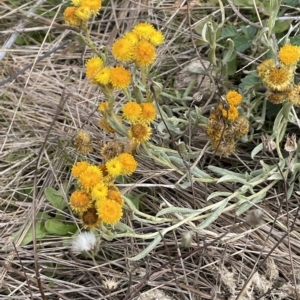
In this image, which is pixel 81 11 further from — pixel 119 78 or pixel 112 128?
pixel 112 128

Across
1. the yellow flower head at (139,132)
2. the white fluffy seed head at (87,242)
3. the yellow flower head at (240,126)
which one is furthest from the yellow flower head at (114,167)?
the yellow flower head at (240,126)

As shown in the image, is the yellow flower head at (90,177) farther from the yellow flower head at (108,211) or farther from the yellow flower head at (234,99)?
the yellow flower head at (234,99)

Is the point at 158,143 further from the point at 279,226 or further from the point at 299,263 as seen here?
the point at 299,263

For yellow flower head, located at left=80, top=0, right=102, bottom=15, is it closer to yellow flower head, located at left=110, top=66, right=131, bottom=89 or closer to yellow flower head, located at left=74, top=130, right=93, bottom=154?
yellow flower head, located at left=110, top=66, right=131, bottom=89

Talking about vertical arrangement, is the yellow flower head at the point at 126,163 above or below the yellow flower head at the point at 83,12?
below

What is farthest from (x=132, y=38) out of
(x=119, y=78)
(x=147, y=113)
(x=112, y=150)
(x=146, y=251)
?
(x=146, y=251)

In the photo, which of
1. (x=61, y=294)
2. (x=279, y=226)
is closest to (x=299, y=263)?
(x=279, y=226)

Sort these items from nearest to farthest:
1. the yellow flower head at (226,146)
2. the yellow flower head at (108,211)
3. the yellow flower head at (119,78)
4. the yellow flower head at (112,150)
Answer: the yellow flower head at (108,211)
the yellow flower head at (119,78)
the yellow flower head at (112,150)
the yellow flower head at (226,146)
